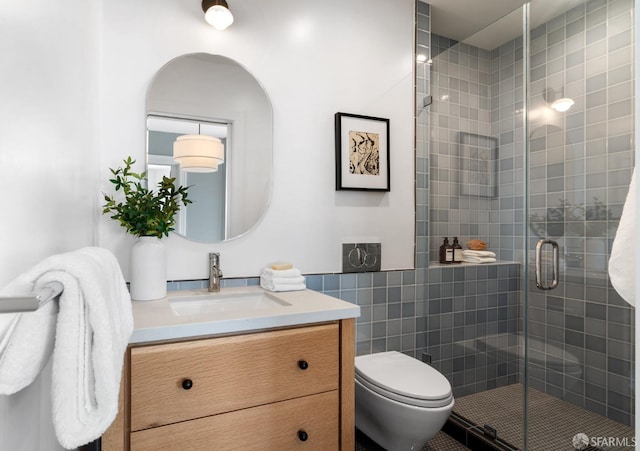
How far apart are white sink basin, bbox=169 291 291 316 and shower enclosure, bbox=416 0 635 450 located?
1.11 metres

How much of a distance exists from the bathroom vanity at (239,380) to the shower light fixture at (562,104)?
1.37 metres

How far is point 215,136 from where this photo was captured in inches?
68.1

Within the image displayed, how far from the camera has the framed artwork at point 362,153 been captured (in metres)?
1.99

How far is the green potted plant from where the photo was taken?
1.43 meters

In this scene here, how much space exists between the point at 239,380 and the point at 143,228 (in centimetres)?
72

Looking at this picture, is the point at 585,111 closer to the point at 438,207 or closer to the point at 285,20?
the point at 438,207

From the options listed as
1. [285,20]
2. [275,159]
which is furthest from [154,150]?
[285,20]

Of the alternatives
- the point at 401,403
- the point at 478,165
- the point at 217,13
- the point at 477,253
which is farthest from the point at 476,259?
the point at 217,13

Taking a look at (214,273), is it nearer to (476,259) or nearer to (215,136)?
(215,136)

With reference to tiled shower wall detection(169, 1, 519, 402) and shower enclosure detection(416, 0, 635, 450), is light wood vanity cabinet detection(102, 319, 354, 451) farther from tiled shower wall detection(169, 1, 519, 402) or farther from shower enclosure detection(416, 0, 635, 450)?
shower enclosure detection(416, 0, 635, 450)

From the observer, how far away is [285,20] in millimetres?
1874

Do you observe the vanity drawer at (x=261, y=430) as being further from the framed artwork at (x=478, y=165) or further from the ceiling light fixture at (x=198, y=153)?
the framed artwork at (x=478, y=165)

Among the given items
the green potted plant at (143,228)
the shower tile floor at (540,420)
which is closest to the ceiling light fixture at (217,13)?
the green potted plant at (143,228)

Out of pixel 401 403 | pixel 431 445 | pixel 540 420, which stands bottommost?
pixel 431 445
